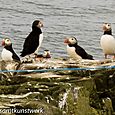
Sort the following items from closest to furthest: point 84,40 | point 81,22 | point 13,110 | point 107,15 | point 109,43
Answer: point 13,110 < point 109,43 < point 84,40 < point 81,22 < point 107,15

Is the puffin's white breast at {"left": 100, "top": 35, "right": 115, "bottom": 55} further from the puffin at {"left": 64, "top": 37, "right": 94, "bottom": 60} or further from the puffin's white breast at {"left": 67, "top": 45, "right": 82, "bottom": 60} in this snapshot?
the puffin's white breast at {"left": 67, "top": 45, "right": 82, "bottom": 60}

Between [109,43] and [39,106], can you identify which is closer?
[39,106]

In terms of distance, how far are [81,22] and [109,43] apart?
15.1m

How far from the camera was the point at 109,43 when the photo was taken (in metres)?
13.7

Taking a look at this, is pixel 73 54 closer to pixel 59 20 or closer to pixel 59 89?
pixel 59 89

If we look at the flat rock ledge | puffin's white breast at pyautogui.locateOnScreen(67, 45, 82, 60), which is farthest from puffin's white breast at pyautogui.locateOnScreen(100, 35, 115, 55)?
the flat rock ledge

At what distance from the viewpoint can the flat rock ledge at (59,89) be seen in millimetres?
9086

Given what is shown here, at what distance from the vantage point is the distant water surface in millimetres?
24203

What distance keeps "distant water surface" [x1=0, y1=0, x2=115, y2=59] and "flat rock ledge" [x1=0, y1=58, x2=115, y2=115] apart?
11.4m

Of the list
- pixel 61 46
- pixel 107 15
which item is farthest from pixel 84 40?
pixel 107 15

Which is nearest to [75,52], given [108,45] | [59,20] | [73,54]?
[73,54]

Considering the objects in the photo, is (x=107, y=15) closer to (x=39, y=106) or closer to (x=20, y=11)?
(x=20, y=11)

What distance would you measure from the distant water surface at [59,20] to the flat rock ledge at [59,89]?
1140cm

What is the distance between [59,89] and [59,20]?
19.8 meters
